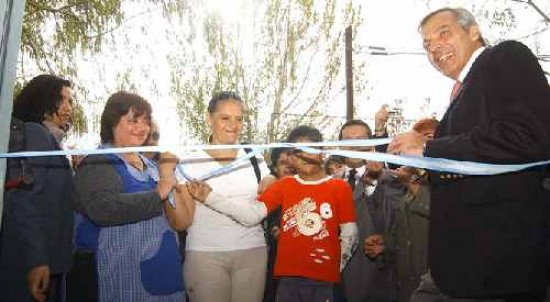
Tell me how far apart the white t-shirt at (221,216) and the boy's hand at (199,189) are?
0.09 m

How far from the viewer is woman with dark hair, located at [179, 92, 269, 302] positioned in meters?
3.07

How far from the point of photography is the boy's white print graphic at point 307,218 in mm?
3533

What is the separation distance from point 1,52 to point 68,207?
64.9 inches

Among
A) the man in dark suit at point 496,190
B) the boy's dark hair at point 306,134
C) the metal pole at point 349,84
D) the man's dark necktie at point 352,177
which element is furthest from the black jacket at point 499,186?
the metal pole at point 349,84

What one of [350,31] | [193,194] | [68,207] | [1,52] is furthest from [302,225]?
[350,31]

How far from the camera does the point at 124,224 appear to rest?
272cm

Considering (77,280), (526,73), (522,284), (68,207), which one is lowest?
(77,280)

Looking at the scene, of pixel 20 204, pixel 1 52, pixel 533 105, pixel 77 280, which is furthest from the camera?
pixel 77 280

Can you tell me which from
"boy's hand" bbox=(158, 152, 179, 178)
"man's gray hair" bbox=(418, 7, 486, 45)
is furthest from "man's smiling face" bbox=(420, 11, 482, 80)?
"boy's hand" bbox=(158, 152, 179, 178)

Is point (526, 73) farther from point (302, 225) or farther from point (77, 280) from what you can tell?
point (77, 280)

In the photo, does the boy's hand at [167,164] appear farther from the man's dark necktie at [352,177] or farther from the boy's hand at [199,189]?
the man's dark necktie at [352,177]

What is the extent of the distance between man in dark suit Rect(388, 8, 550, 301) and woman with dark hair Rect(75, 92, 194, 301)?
1.49 metres

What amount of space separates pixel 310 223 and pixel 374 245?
0.75 m

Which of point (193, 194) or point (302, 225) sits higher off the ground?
point (193, 194)
